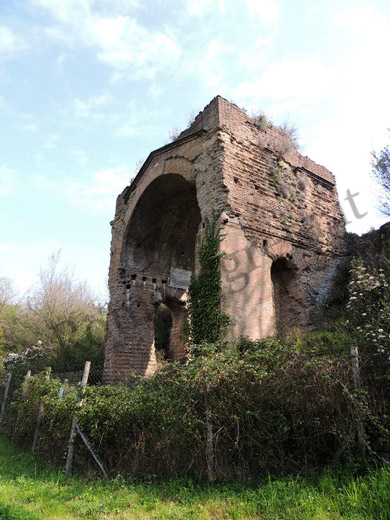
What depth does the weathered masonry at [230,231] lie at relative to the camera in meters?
7.99

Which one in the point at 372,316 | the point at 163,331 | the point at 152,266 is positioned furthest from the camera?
the point at 163,331

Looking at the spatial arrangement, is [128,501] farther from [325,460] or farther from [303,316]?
[303,316]

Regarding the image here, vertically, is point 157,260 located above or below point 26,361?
above

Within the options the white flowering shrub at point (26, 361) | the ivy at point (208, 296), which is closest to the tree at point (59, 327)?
the white flowering shrub at point (26, 361)

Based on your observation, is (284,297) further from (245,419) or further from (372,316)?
(245,419)

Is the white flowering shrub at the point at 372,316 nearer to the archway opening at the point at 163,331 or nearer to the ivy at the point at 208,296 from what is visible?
the ivy at the point at 208,296

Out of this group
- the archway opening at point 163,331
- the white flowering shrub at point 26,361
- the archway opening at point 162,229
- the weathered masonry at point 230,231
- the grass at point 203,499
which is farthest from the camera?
the archway opening at point 163,331

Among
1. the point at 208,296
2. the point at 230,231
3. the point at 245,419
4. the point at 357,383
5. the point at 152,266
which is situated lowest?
the point at 245,419

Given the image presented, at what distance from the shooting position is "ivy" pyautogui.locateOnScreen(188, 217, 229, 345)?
23.4ft

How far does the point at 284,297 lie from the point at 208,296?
9.68ft

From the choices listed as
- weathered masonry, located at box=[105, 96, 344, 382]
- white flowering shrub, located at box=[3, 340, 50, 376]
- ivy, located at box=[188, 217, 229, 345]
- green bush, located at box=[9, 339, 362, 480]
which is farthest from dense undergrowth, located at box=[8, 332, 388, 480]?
white flowering shrub, located at box=[3, 340, 50, 376]

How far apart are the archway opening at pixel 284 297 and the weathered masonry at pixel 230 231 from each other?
3 centimetres

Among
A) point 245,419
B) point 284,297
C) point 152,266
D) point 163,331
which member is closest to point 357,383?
point 245,419

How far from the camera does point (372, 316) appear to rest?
5.14 meters
